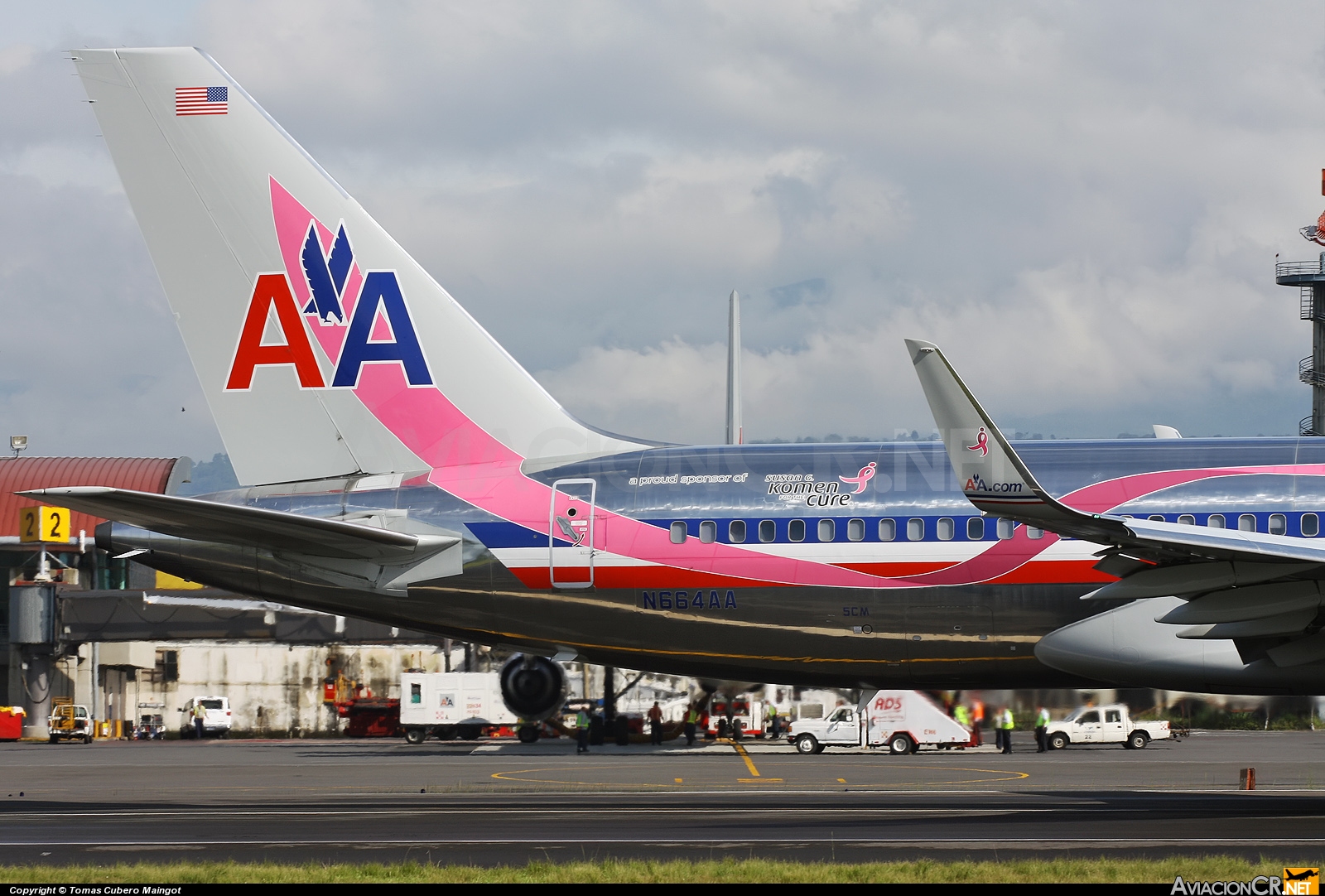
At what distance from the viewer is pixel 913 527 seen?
21109mm

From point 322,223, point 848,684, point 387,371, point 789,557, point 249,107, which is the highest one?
point 249,107

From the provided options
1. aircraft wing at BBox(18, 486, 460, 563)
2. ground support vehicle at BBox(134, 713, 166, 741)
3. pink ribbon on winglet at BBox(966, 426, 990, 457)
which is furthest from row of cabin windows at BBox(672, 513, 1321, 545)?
ground support vehicle at BBox(134, 713, 166, 741)

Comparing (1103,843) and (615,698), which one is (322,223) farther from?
(615,698)

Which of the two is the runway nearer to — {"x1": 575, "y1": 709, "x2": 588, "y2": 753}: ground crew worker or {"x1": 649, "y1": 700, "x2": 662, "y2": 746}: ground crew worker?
{"x1": 575, "y1": 709, "x2": 588, "y2": 753}: ground crew worker

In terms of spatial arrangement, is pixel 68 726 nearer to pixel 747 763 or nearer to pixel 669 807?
pixel 747 763

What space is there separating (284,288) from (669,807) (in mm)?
11034

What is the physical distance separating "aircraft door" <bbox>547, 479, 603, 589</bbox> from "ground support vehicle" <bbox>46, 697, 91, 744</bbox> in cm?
5339

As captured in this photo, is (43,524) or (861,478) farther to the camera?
(43,524)

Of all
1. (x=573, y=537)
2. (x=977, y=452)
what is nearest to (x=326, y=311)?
(x=573, y=537)

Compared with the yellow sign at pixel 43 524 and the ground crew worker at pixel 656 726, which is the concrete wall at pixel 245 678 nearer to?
the yellow sign at pixel 43 524

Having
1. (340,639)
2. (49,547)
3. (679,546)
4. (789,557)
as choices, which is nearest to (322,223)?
(679,546)

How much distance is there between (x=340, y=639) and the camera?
69000mm

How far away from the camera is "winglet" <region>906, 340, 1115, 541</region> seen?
16.3m

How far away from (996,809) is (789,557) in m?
5.36
